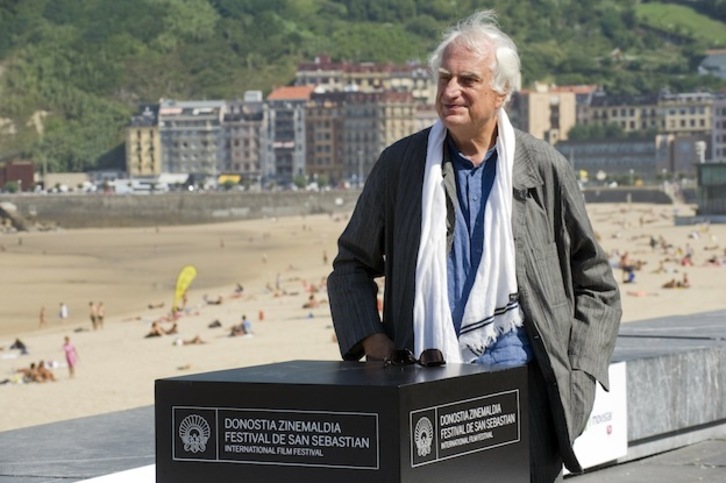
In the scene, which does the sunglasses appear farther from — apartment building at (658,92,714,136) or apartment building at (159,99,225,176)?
apartment building at (159,99,225,176)

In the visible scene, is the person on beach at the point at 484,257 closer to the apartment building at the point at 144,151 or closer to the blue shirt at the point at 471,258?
the blue shirt at the point at 471,258

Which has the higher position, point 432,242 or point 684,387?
point 432,242

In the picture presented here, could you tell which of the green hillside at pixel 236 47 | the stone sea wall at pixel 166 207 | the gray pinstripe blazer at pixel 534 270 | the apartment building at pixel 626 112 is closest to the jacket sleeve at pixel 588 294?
the gray pinstripe blazer at pixel 534 270

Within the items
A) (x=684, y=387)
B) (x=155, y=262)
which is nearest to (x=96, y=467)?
(x=684, y=387)

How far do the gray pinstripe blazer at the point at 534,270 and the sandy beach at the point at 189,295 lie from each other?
37.7 feet

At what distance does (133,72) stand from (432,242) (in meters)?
131

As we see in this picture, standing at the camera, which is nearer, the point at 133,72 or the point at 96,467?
the point at 96,467

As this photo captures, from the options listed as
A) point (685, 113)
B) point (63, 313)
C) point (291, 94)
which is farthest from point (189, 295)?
point (685, 113)

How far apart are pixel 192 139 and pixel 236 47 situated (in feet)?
71.1

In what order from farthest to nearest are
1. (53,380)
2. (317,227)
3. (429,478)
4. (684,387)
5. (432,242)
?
(317,227) < (53,380) < (684,387) < (432,242) < (429,478)

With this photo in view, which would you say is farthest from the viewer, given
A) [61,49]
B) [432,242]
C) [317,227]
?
[61,49]

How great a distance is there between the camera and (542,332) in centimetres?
263

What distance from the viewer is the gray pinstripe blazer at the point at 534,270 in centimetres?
265

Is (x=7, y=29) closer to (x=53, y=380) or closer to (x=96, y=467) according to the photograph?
(x=53, y=380)
